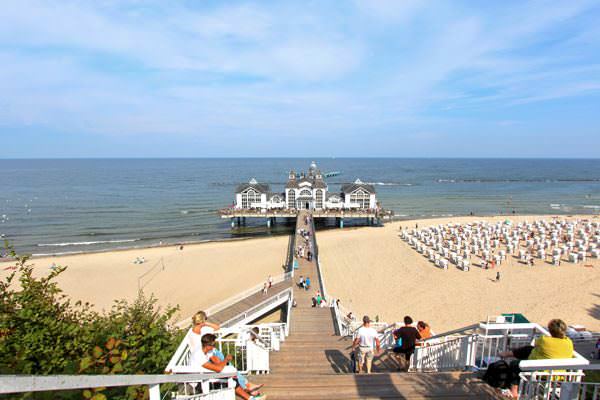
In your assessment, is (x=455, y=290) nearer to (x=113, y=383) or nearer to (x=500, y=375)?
(x=500, y=375)

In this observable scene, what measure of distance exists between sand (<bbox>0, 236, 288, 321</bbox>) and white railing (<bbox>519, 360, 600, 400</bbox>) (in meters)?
15.3

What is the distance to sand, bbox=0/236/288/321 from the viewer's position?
19.7 metres

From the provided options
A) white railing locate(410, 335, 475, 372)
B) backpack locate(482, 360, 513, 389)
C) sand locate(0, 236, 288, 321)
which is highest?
backpack locate(482, 360, 513, 389)

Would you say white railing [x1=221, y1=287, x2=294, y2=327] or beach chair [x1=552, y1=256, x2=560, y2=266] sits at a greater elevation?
beach chair [x1=552, y1=256, x2=560, y2=266]

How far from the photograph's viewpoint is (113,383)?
2180 mm

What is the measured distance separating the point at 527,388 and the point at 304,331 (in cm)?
879

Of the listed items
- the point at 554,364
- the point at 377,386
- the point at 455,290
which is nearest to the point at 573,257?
the point at 455,290

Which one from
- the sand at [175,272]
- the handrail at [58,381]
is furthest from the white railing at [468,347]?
the sand at [175,272]

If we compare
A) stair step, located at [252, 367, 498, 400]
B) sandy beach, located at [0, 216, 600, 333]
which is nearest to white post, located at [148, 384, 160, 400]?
stair step, located at [252, 367, 498, 400]

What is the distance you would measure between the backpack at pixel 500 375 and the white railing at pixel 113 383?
11.5 feet

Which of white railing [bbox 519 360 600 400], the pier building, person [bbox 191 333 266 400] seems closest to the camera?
white railing [bbox 519 360 600 400]

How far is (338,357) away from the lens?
7.84 meters

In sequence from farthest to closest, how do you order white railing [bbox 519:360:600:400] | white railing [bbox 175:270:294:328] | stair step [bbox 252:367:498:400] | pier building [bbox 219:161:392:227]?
pier building [bbox 219:161:392:227] < white railing [bbox 175:270:294:328] < stair step [bbox 252:367:498:400] < white railing [bbox 519:360:600:400]

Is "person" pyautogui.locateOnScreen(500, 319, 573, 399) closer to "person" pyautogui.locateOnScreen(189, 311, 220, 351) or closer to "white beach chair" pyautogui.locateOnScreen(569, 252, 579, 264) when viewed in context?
"person" pyautogui.locateOnScreen(189, 311, 220, 351)
